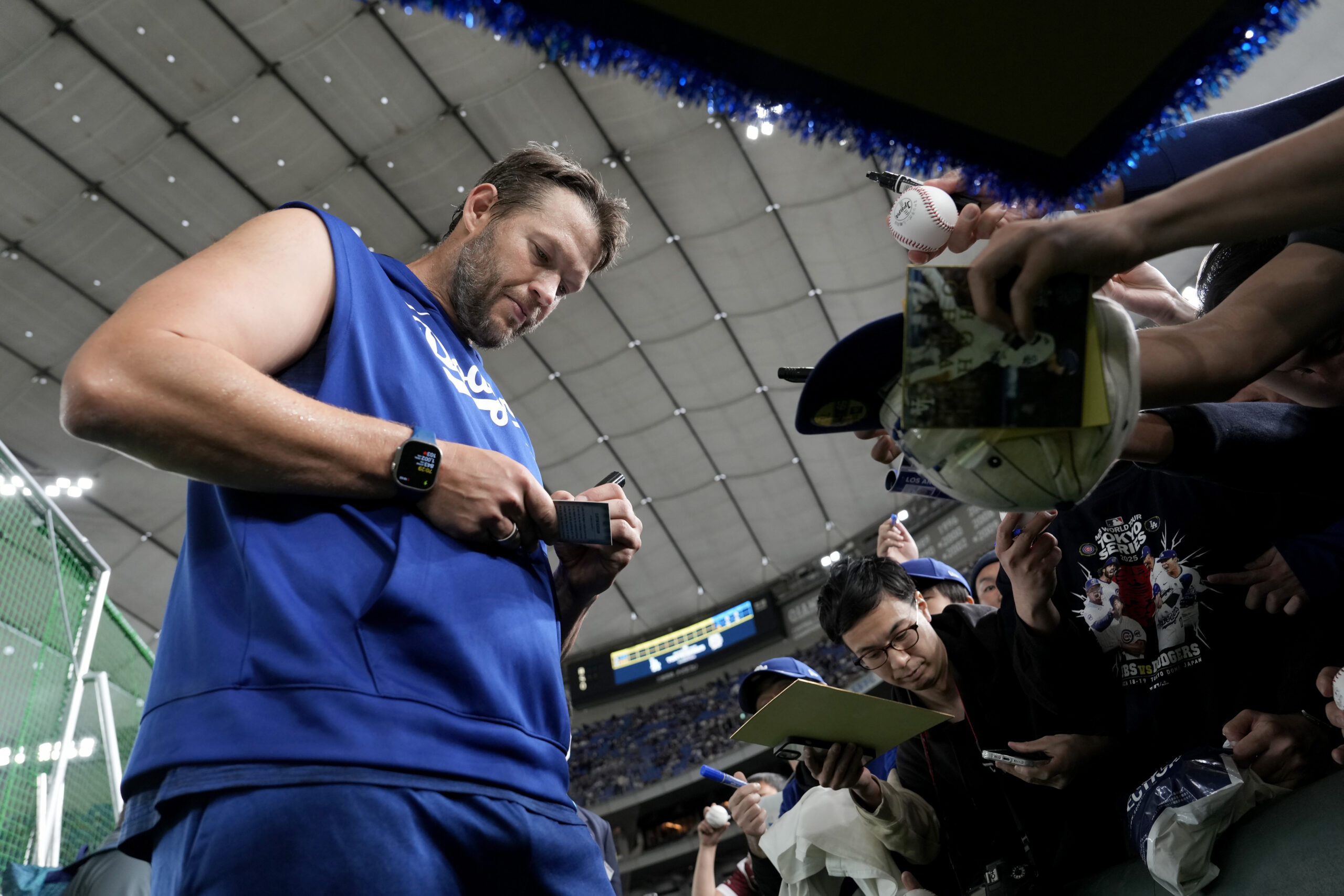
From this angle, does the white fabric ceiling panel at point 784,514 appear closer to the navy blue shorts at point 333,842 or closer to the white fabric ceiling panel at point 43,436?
the white fabric ceiling panel at point 43,436

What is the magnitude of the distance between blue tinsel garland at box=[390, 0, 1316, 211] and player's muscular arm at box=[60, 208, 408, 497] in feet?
1.28

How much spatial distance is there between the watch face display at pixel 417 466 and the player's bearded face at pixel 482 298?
0.49 meters

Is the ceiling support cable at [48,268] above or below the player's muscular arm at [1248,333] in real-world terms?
above

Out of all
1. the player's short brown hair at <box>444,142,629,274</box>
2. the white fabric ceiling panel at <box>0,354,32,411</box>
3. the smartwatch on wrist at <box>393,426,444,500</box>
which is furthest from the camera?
the white fabric ceiling panel at <box>0,354,32,411</box>

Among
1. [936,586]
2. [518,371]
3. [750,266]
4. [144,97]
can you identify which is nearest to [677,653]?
[518,371]

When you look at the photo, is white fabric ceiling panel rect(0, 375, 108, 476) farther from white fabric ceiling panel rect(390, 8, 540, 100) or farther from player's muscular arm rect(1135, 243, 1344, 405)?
player's muscular arm rect(1135, 243, 1344, 405)

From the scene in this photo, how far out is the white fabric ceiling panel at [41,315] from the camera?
43.0ft

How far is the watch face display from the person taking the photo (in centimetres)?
94

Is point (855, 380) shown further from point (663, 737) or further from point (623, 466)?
point (663, 737)

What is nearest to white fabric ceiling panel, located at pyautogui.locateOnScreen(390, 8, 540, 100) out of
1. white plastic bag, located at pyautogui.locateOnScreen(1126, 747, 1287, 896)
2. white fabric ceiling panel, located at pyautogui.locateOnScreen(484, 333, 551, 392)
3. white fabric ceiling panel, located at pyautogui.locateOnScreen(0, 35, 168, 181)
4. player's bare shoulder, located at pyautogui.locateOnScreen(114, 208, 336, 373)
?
white fabric ceiling panel, located at pyautogui.locateOnScreen(0, 35, 168, 181)

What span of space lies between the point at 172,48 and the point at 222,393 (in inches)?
553

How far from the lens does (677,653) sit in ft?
73.1

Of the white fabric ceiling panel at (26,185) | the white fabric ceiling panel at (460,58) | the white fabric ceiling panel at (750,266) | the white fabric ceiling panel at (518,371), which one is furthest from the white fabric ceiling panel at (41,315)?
the white fabric ceiling panel at (750,266)

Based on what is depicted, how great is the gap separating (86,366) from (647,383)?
1656 centimetres
